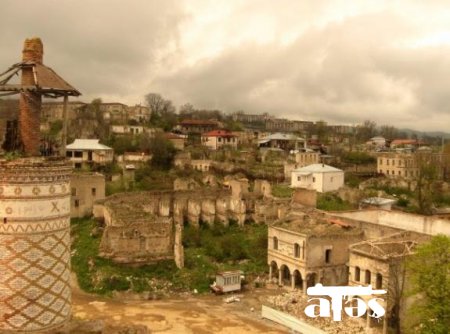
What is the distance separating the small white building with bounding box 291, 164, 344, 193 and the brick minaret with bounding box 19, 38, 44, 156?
4428 cm

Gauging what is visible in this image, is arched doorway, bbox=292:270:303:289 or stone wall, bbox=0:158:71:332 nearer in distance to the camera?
stone wall, bbox=0:158:71:332

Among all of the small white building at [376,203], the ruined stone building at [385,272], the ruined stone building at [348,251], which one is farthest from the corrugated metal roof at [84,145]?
the ruined stone building at [385,272]

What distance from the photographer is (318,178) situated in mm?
52125

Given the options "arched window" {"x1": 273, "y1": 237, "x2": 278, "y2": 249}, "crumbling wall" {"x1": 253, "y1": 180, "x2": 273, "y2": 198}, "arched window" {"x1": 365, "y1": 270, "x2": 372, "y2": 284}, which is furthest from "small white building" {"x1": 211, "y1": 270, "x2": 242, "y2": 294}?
"crumbling wall" {"x1": 253, "y1": 180, "x2": 273, "y2": 198}

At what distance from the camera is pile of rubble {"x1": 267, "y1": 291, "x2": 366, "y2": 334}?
2259 cm

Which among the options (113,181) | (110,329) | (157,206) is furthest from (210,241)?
(110,329)

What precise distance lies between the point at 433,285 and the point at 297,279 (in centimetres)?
1329

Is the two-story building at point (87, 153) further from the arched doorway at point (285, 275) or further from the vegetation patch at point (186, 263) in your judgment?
the arched doorway at point (285, 275)

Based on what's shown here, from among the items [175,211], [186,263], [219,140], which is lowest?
[186,263]

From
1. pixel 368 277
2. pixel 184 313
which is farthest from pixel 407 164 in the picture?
pixel 184 313

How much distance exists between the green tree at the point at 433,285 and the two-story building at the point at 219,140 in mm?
66292

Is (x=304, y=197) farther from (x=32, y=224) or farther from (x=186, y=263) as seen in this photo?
(x=32, y=224)

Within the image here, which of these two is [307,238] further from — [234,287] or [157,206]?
[157,206]

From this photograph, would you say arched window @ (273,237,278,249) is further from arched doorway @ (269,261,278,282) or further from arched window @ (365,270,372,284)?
arched window @ (365,270,372,284)
